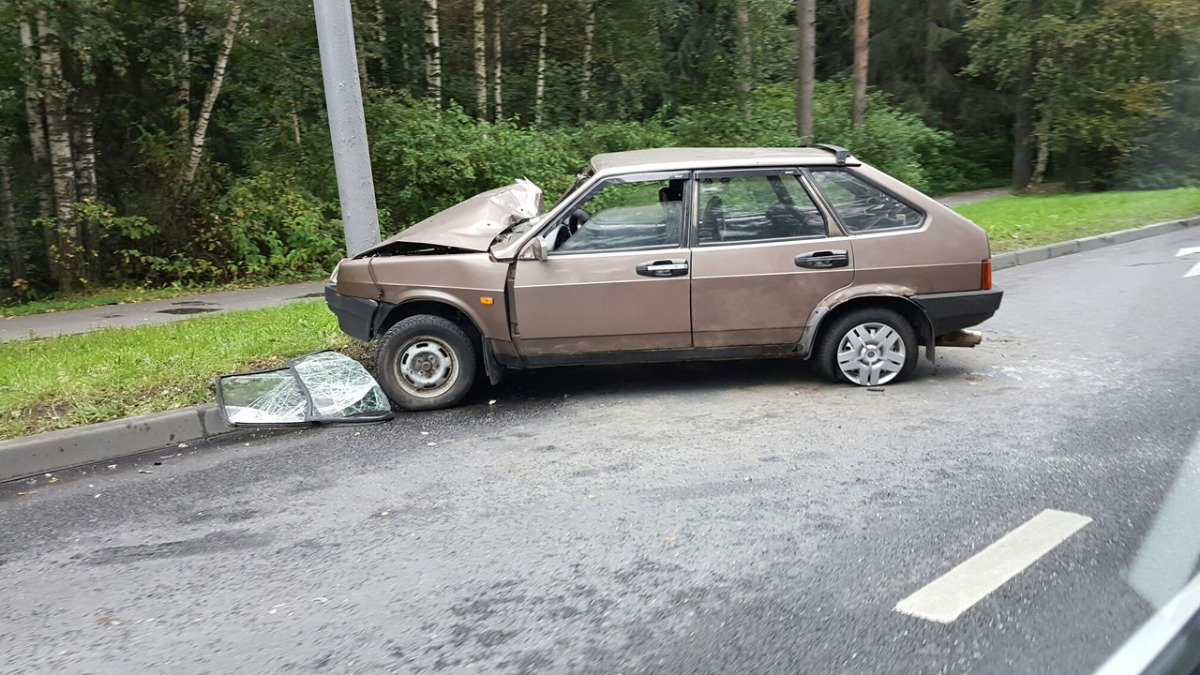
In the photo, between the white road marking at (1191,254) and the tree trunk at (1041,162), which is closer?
the white road marking at (1191,254)

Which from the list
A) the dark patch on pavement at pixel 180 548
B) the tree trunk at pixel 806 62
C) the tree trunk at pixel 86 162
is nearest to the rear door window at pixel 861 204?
the dark patch on pavement at pixel 180 548

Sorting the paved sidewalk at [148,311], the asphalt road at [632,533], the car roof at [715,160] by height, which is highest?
the car roof at [715,160]

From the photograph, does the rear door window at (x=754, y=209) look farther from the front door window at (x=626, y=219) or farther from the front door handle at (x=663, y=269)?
the front door handle at (x=663, y=269)

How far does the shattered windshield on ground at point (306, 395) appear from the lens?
21.1ft

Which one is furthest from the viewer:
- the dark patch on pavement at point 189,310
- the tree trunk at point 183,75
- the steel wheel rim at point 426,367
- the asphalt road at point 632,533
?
the tree trunk at point 183,75

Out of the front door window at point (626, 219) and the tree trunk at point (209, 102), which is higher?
the tree trunk at point (209, 102)

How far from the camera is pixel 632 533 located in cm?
434

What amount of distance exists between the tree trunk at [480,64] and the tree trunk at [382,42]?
6.23 feet

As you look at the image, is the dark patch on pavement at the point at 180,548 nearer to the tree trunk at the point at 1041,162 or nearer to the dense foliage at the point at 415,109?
the dense foliage at the point at 415,109

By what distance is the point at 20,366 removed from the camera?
802cm

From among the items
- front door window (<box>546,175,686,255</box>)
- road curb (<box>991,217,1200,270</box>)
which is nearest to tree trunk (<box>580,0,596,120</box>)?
road curb (<box>991,217,1200,270</box>)

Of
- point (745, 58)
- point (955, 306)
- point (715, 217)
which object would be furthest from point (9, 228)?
point (955, 306)

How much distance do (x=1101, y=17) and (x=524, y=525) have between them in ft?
82.7

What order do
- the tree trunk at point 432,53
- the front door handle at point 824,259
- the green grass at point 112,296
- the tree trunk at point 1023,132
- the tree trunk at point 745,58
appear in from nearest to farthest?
the front door handle at point 824,259
the green grass at point 112,296
the tree trunk at point 432,53
the tree trunk at point 745,58
the tree trunk at point 1023,132
